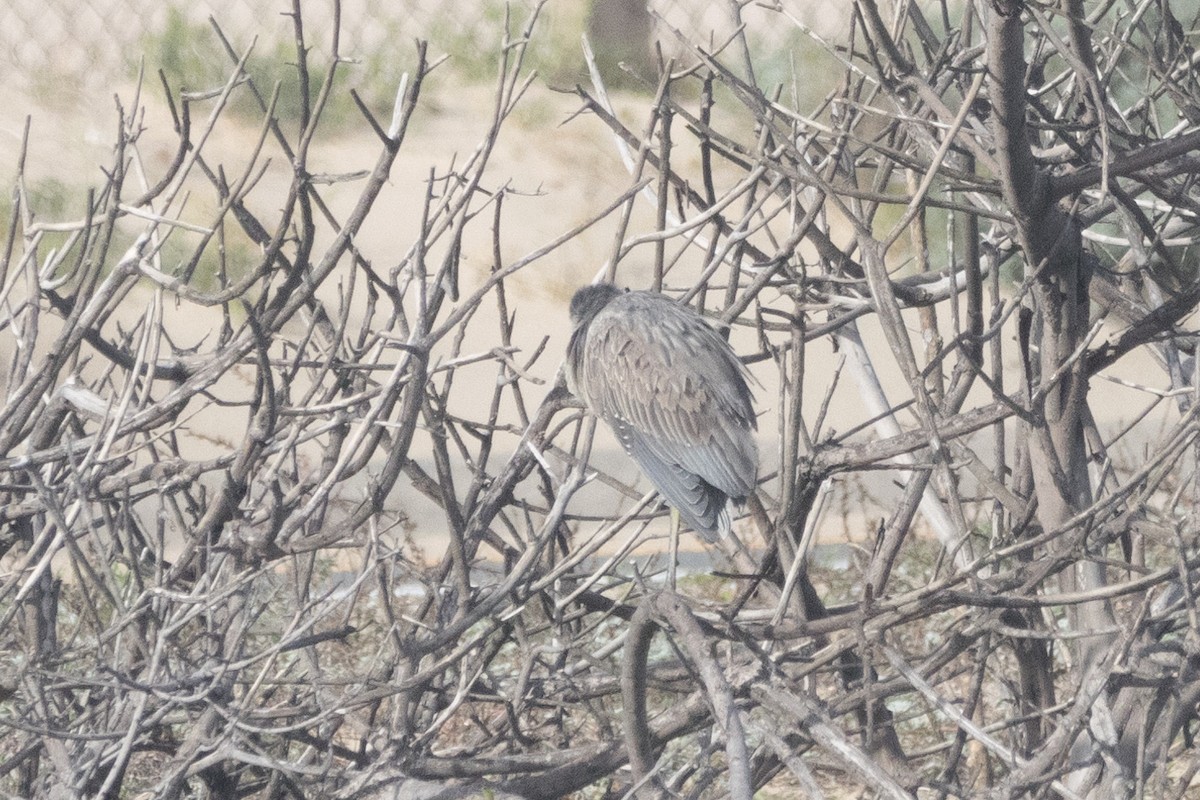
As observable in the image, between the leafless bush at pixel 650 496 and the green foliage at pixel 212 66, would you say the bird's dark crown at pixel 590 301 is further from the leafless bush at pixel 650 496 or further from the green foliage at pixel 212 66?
the green foliage at pixel 212 66

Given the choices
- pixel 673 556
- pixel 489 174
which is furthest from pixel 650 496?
pixel 489 174

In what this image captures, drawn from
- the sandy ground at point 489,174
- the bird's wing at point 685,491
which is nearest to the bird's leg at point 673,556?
the bird's wing at point 685,491

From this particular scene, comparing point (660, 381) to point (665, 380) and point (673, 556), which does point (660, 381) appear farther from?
point (673, 556)

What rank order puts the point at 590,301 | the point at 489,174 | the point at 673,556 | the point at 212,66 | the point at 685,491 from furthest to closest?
the point at 489,174 < the point at 212,66 < the point at 590,301 < the point at 685,491 < the point at 673,556

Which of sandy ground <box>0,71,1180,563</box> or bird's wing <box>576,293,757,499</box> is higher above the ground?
sandy ground <box>0,71,1180,563</box>

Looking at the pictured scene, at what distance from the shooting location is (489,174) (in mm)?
12500

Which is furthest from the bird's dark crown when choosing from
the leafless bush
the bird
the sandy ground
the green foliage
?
the green foliage

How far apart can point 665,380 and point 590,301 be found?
1.21 feet

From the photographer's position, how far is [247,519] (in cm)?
261

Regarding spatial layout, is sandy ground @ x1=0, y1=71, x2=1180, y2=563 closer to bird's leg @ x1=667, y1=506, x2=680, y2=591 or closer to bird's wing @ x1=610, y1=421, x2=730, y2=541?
bird's wing @ x1=610, y1=421, x2=730, y2=541

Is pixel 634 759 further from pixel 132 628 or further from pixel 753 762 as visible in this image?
pixel 132 628

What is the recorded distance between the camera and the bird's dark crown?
165 inches

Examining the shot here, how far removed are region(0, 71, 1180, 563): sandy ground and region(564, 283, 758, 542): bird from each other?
5616mm

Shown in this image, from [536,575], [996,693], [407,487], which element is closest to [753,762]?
[536,575]
